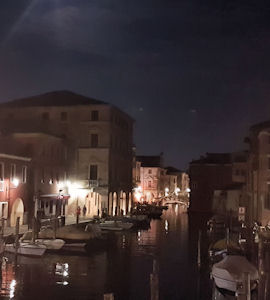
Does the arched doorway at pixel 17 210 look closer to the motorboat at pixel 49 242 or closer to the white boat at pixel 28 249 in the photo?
the motorboat at pixel 49 242

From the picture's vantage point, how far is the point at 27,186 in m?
37.5

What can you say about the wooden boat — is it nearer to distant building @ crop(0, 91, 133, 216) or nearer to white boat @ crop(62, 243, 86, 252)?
white boat @ crop(62, 243, 86, 252)

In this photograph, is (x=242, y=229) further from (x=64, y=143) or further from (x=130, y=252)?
(x=64, y=143)

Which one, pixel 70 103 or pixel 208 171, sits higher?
pixel 70 103

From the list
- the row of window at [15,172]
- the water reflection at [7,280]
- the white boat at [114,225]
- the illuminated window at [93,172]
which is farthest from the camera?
the illuminated window at [93,172]

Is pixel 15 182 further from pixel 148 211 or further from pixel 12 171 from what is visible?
pixel 148 211

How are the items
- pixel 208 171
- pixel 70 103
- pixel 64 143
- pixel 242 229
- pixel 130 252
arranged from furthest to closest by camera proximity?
pixel 208 171 → pixel 70 103 → pixel 64 143 → pixel 242 229 → pixel 130 252

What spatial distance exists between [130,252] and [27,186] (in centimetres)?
1034

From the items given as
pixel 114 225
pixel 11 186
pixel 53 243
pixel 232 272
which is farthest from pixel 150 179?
pixel 232 272

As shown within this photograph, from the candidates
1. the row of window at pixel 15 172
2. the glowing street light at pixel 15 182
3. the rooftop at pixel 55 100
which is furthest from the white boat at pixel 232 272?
the rooftop at pixel 55 100

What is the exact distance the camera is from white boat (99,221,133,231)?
1696 inches

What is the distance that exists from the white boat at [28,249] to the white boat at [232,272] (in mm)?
10062

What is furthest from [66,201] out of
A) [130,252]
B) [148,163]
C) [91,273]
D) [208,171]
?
[148,163]

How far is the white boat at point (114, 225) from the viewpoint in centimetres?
4308
